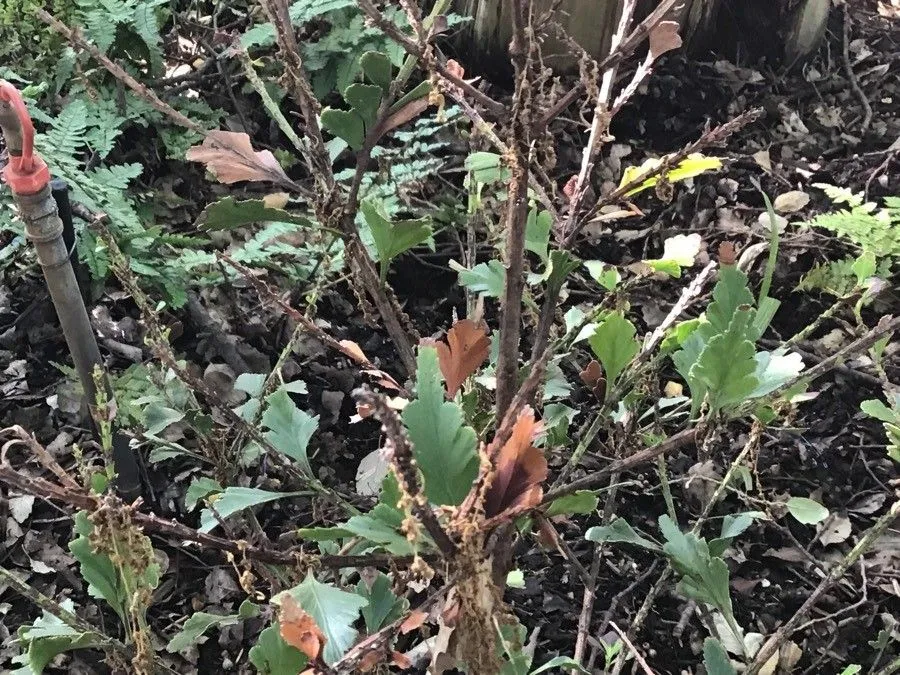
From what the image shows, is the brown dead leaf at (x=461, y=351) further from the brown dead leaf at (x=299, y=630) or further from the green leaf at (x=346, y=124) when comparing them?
the brown dead leaf at (x=299, y=630)

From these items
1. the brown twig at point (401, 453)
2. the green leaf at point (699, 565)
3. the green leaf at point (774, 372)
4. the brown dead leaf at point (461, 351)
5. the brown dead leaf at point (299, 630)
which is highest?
the brown twig at point (401, 453)

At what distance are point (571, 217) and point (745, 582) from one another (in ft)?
2.74

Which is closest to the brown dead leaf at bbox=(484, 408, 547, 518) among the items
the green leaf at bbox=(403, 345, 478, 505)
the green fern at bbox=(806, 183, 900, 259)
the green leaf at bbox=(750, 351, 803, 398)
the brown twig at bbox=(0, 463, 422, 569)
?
the green leaf at bbox=(403, 345, 478, 505)

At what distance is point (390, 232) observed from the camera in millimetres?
907

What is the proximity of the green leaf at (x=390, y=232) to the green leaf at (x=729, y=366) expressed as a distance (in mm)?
341

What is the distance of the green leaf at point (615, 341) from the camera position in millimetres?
916

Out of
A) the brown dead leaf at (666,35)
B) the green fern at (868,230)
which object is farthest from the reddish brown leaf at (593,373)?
the green fern at (868,230)

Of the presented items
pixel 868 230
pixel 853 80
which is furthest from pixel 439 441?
pixel 853 80

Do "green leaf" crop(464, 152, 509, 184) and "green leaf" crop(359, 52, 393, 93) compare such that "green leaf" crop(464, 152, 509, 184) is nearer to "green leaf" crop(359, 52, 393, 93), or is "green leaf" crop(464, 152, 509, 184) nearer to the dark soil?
"green leaf" crop(359, 52, 393, 93)

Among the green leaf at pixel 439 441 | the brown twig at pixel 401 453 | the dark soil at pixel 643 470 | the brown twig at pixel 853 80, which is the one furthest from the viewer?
the brown twig at pixel 853 80

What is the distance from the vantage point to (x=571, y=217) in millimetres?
974

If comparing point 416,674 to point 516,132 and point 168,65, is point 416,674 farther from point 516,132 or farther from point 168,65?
point 168,65

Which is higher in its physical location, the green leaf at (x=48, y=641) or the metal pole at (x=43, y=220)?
the metal pole at (x=43, y=220)

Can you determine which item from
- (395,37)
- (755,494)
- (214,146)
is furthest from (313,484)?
(755,494)
